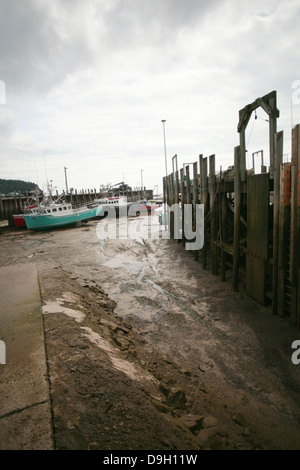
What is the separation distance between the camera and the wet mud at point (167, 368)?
2621 mm

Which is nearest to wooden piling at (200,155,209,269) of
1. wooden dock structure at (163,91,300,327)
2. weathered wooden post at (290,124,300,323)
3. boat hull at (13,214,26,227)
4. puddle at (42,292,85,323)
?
wooden dock structure at (163,91,300,327)

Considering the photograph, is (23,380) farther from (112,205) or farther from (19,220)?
(112,205)

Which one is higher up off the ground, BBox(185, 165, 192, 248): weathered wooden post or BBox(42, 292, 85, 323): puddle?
BBox(185, 165, 192, 248): weathered wooden post

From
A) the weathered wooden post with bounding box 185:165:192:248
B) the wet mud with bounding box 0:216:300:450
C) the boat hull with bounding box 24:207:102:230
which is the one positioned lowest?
the wet mud with bounding box 0:216:300:450

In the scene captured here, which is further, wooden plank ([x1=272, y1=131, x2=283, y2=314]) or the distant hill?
the distant hill

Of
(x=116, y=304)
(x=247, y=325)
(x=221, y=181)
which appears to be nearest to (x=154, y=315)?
(x=116, y=304)

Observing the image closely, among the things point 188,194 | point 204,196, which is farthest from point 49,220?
point 204,196

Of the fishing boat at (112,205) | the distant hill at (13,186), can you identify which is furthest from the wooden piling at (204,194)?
the distant hill at (13,186)

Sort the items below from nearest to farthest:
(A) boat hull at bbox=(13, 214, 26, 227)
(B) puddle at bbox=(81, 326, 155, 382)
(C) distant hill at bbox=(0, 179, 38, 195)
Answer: (B) puddle at bbox=(81, 326, 155, 382)
(A) boat hull at bbox=(13, 214, 26, 227)
(C) distant hill at bbox=(0, 179, 38, 195)

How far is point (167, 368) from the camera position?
4.50m

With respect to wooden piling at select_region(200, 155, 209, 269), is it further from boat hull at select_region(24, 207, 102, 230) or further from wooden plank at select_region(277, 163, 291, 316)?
boat hull at select_region(24, 207, 102, 230)

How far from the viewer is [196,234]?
12516 mm

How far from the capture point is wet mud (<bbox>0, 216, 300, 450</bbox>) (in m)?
2.62

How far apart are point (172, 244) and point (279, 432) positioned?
12738 millimetres
